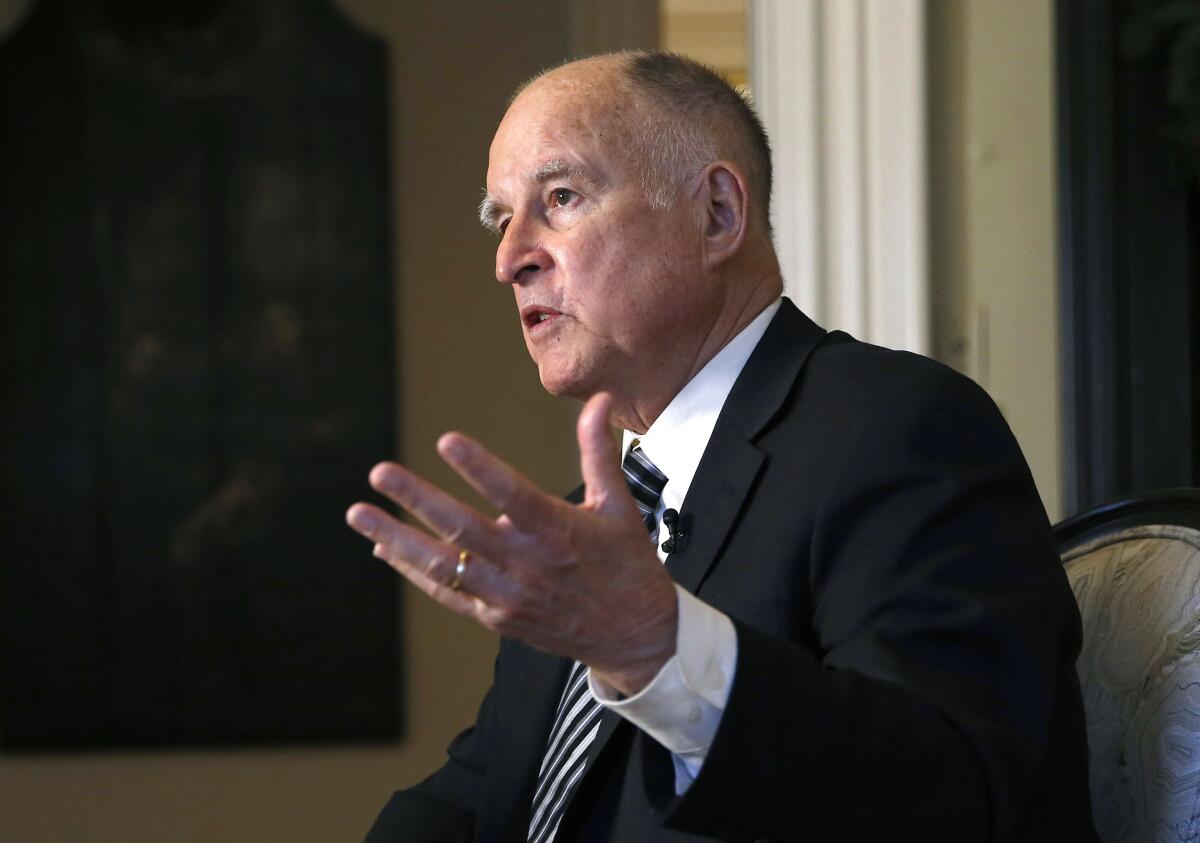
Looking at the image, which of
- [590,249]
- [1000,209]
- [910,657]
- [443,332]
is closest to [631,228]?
[590,249]

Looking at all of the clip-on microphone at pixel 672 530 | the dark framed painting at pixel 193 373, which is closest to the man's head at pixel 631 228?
the clip-on microphone at pixel 672 530

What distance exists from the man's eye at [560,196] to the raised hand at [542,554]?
25.1 inches

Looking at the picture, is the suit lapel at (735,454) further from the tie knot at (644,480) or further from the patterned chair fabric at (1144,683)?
the patterned chair fabric at (1144,683)

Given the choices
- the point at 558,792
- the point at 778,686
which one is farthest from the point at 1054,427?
the point at 778,686

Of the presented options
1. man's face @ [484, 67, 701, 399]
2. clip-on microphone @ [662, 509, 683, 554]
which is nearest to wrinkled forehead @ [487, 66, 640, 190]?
man's face @ [484, 67, 701, 399]

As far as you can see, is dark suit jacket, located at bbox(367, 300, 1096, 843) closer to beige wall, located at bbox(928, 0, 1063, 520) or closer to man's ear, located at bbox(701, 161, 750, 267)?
man's ear, located at bbox(701, 161, 750, 267)

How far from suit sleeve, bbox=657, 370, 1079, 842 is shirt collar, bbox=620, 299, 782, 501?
255mm

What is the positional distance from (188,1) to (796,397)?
3.86 meters

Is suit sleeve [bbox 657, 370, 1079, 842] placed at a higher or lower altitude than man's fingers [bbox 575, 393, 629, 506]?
lower

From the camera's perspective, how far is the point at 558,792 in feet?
4.27

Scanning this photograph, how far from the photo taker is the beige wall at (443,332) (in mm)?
4516

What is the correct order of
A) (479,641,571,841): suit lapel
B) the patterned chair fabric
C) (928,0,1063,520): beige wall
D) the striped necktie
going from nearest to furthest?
the patterned chair fabric < the striped necktie < (479,641,571,841): suit lapel < (928,0,1063,520): beige wall

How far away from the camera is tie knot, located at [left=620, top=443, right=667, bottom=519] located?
4.44 ft

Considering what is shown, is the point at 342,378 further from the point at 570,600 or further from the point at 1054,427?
the point at 570,600
